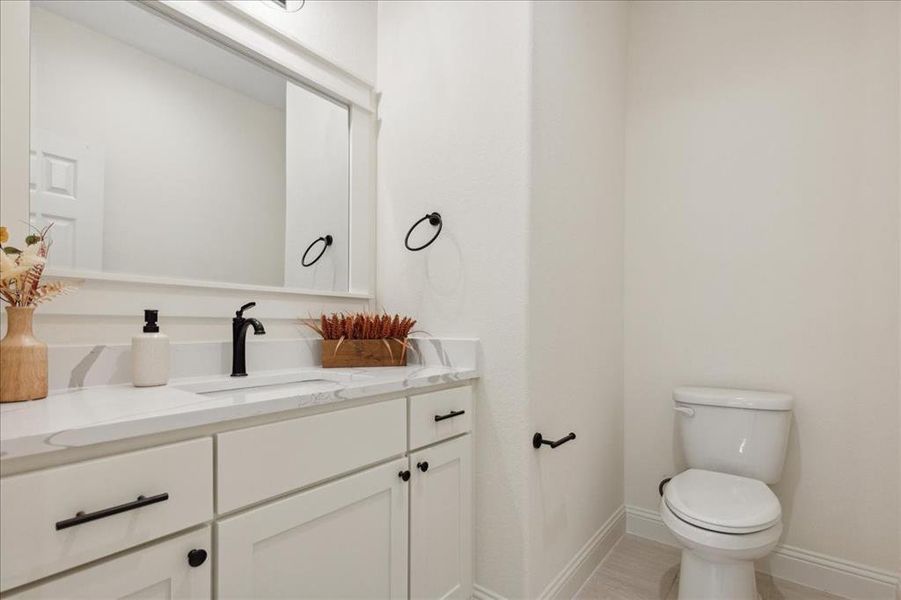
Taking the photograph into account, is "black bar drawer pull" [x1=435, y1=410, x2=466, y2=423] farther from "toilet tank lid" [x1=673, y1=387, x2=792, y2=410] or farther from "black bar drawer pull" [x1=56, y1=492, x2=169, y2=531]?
"toilet tank lid" [x1=673, y1=387, x2=792, y2=410]

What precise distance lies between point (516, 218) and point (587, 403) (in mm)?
835

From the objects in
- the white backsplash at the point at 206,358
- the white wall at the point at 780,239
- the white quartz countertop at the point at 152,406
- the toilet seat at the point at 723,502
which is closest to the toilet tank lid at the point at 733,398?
the white wall at the point at 780,239

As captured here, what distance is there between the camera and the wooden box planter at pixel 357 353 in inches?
62.9

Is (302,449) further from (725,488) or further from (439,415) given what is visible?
(725,488)

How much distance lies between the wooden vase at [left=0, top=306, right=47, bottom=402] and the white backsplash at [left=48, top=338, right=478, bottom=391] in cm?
12

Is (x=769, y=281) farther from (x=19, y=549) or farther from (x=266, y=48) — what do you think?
(x=19, y=549)

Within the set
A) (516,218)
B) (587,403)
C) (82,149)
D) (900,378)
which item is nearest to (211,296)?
(82,149)

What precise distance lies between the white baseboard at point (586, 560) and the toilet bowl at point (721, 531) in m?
0.34

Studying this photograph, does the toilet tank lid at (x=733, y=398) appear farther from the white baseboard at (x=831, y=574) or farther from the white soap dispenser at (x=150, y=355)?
the white soap dispenser at (x=150, y=355)

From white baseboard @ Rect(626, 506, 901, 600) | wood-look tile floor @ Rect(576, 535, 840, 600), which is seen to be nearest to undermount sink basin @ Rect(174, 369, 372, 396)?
wood-look tile floor @ Rect(576, 535, 840, 600)

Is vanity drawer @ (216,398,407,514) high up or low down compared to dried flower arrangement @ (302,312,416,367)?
down

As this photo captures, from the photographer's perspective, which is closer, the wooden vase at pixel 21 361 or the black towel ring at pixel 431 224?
the wooden vase at pixel 21 361

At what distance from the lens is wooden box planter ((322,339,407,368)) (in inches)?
62.9

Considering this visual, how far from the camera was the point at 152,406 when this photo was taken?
87 centimetres
